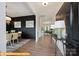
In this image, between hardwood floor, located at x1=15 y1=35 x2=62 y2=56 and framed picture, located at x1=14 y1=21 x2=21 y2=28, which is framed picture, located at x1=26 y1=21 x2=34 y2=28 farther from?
hardwood floor, located at x1=15 y1=35 x2=62 y2=56

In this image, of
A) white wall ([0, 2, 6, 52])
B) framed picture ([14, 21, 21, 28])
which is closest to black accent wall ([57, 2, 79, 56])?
framed picture ([14, 21, 21, 28])

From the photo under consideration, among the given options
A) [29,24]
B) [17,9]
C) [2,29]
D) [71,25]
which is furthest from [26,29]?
[71,25]

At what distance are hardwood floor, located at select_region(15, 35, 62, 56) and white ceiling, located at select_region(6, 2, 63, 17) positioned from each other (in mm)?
440

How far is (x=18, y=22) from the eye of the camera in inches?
90.7

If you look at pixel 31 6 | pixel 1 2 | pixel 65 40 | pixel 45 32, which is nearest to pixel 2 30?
pixel 1 2

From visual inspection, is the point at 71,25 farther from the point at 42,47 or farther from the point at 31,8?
the point at 31,8

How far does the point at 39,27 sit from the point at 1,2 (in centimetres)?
77

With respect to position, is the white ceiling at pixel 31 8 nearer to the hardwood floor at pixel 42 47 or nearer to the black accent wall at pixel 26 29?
the black accent wall at pixel 26 29

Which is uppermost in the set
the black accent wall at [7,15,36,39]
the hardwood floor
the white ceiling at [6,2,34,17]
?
the white ceiling at [6,2,34,17]

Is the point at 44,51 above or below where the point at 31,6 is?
below

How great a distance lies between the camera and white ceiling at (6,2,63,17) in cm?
200

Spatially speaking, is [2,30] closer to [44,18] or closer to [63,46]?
[44,18]

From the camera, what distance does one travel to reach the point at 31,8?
2.19 metres

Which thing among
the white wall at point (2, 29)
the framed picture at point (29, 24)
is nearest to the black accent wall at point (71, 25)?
the framed picture at point (29, 24)
